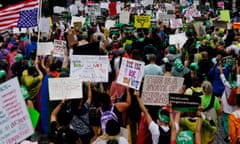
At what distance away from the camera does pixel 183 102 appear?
610 cm

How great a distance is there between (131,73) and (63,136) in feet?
6.70

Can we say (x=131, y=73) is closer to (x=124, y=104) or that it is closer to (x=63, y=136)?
(x=124, y=104)

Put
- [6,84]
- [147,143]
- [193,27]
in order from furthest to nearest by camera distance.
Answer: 1. [193,27]
2. [147,143]
3. [6,84]

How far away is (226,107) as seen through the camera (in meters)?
9.07

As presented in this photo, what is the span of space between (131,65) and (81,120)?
1304 millimetres

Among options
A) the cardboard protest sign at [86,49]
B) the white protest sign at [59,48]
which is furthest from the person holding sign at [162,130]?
the white protest sign at [59,48]

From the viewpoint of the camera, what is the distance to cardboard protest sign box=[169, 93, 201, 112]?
6.09m

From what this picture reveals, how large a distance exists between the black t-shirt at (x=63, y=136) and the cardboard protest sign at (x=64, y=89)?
1.29 metres

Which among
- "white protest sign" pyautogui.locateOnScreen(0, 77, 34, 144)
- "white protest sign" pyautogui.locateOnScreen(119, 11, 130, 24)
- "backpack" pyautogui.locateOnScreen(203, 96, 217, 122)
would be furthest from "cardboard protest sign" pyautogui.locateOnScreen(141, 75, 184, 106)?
"white protest sign" pyautogui.locateOnScreen(119, 11, 130, 24)

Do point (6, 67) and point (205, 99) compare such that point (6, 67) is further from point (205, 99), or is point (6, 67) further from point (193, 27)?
point (193, 27)

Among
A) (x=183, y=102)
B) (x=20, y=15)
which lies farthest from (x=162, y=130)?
(x=20, y=15)

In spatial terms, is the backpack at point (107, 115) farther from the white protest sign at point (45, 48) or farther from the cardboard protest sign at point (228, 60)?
the white protest sign at point (45, 48)

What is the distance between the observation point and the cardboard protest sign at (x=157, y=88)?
7316 millimetres

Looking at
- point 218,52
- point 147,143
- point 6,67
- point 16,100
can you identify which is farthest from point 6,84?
point 218,52
